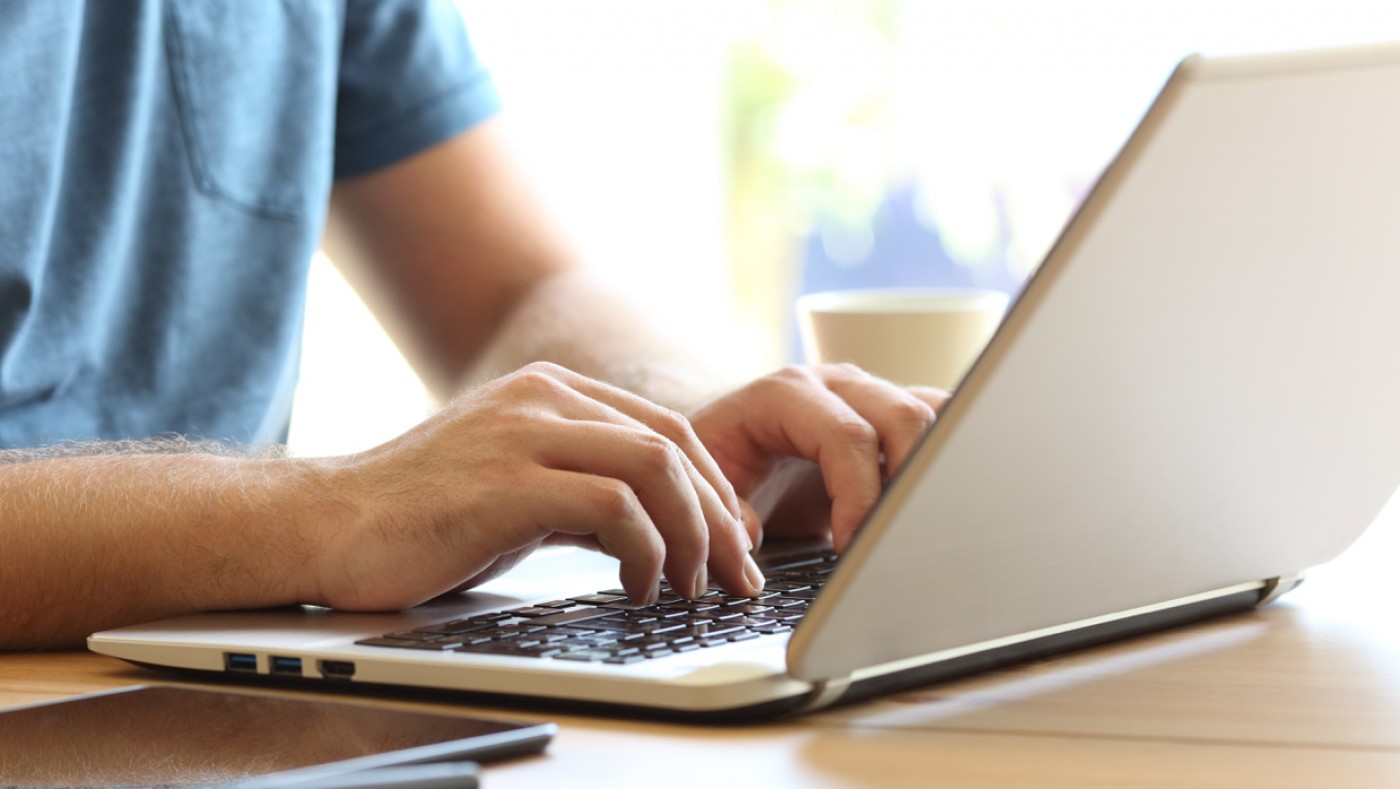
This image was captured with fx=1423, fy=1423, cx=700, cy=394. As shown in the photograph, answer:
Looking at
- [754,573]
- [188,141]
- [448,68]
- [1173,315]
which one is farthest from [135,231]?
[1173,315]

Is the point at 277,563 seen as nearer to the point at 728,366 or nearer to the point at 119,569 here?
the point at 119,569

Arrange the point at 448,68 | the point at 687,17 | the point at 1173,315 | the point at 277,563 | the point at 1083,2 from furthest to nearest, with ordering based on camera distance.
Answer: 1. the point at 687,17
2. the point at 1083,2
3. the point at 448,68
4. the point at 277,563
5. the point at 1173,315

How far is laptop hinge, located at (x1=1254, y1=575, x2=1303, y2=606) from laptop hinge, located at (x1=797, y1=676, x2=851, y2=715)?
0.98 feet

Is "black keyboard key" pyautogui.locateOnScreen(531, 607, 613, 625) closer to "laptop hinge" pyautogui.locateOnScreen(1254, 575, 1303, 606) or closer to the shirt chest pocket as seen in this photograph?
"laptop hinge" pyautogui.locateOnScreen(1254, 575, 1303, 606)

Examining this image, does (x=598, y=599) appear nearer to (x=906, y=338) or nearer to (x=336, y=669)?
(x=336, y=669)

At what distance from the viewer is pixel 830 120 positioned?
149 inches

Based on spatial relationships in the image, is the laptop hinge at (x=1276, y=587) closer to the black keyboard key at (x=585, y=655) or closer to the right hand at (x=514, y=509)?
the right hand at (x=514, y=509)

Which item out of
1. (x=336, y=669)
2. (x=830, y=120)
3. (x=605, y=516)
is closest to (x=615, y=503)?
(x=605, y=516)

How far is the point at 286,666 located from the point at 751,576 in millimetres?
207

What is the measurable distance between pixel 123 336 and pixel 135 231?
0.30ft

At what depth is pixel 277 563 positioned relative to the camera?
625 millimetres

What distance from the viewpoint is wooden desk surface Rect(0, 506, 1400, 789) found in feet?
1.37

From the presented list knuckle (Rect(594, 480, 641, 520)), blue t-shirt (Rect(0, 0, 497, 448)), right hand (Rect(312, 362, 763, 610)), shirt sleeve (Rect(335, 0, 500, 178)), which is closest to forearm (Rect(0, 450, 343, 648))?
right hand (Rect(312, 362, 763, 610))

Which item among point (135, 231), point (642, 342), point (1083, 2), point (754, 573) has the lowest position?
point (754, 573)
